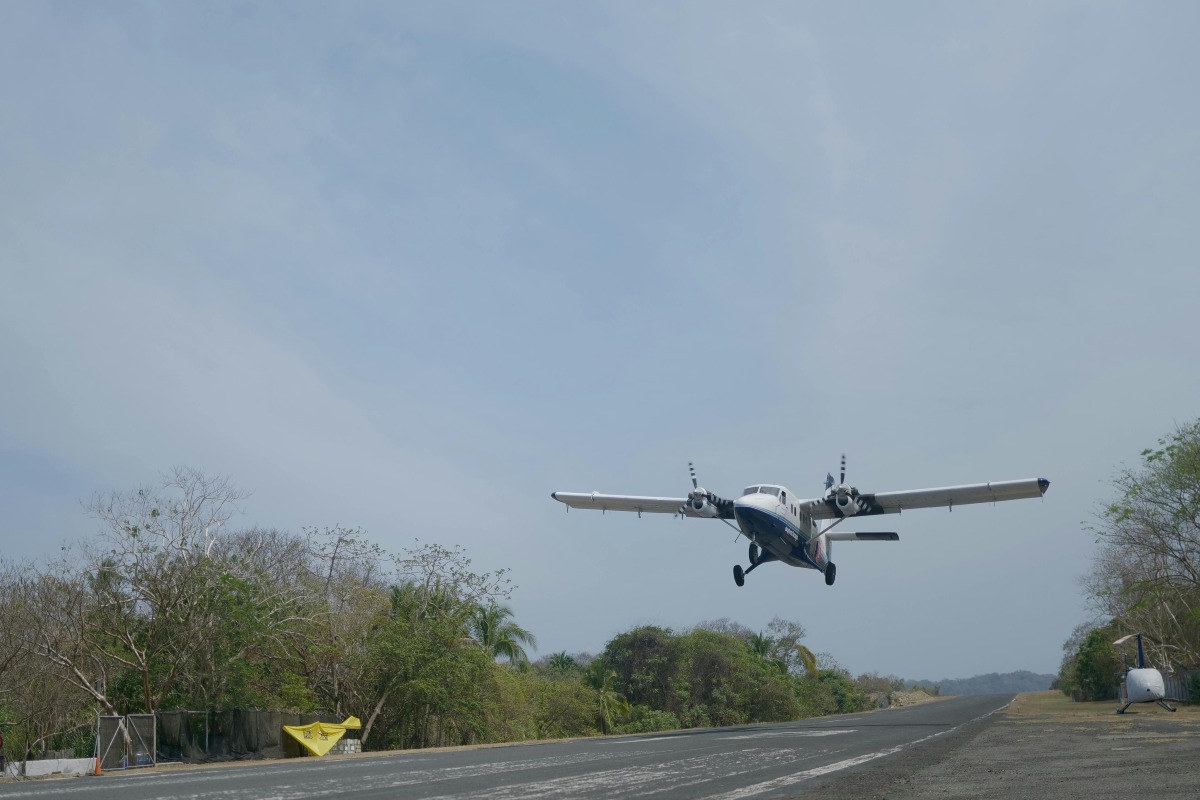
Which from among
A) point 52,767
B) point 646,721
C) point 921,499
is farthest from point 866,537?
point 52,767

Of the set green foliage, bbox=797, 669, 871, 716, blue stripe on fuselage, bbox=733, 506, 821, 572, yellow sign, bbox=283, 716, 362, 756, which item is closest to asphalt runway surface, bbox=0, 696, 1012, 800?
yellow sign, bbox=283, 716, 362, 756

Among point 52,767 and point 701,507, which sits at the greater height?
point 701,507

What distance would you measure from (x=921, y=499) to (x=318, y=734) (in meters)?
24.1

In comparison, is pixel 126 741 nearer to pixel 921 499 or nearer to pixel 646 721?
pixel 921 499

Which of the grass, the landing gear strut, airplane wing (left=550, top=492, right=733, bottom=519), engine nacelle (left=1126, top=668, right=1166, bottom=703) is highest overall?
airplane wing (left=550, top=492, right=733, bottom=519)

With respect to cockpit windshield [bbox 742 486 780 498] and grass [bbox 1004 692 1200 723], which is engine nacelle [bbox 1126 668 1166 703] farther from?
cockpit windshield [bbox 742 486 780 498]

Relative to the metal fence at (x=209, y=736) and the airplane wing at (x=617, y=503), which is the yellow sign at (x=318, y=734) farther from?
the airplane wing at (x=617, y=503)

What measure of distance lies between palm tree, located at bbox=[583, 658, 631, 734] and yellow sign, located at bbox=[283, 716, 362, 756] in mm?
24981

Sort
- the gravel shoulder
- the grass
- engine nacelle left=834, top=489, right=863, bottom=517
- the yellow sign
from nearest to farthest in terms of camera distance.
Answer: the gravel shoulder, the yellow sign, the grass, engine nacelle left=834, top=489, right=863, bottom=517

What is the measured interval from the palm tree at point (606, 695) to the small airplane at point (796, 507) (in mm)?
17054

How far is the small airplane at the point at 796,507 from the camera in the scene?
3167 centimetres

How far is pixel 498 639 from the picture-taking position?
55.0 m

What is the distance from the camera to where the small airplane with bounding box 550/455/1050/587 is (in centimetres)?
3167

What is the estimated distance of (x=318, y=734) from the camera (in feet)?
91.7
